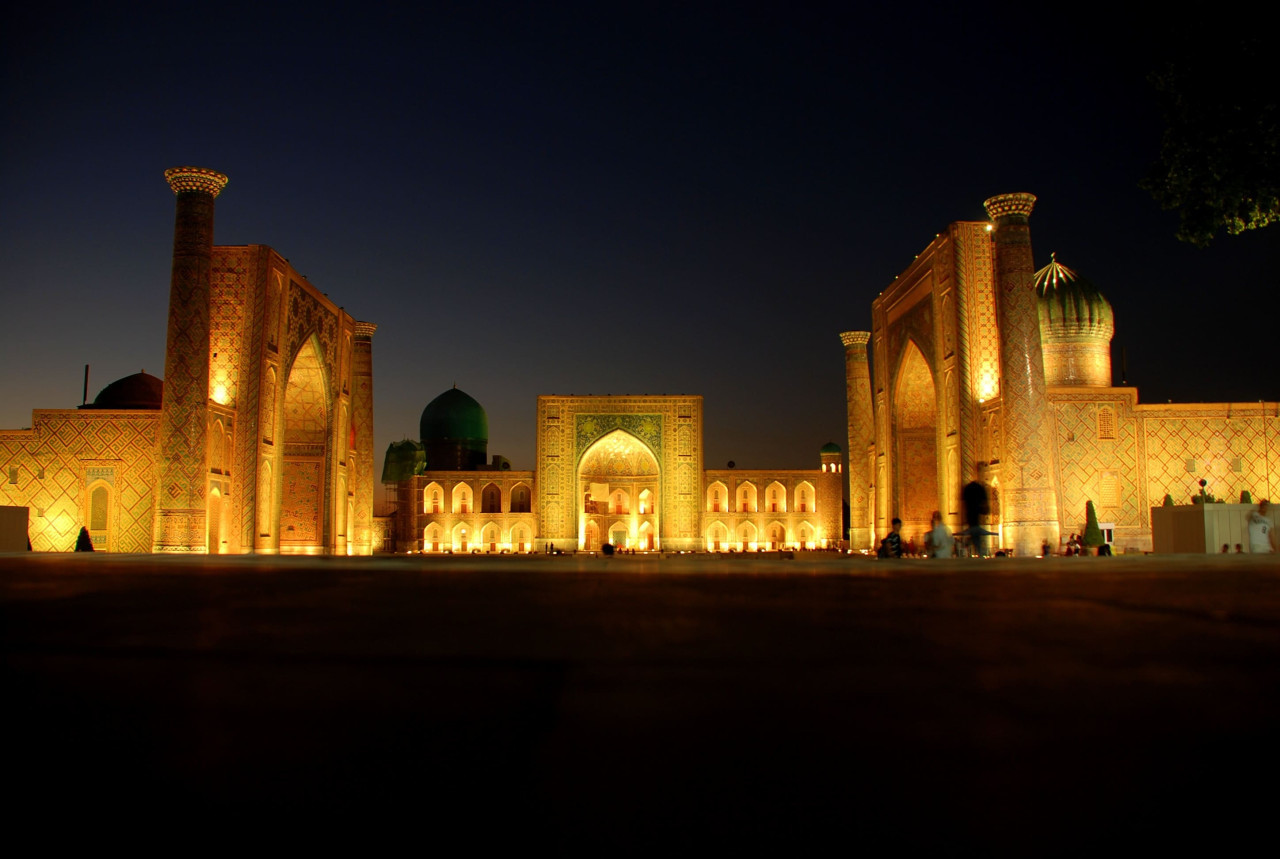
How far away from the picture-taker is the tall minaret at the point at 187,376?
1174 cm

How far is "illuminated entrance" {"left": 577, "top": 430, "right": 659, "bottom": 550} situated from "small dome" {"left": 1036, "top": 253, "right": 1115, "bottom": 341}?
12.3m

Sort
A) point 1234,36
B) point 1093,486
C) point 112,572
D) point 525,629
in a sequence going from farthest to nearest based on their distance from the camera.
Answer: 1. point 1093,486
2. point 1234,36
3. point 112,572
4. point 525,629

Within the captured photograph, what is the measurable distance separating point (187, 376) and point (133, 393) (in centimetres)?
753

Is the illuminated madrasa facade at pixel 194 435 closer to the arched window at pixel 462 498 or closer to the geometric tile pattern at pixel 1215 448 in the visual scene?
the arched window at pixel 462 498

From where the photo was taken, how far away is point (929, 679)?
129cm

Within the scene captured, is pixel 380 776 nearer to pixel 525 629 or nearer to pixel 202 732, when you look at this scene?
pixel 202 732

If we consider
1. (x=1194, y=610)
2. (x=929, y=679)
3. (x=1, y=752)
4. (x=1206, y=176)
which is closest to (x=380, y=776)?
(x=1, y=752)

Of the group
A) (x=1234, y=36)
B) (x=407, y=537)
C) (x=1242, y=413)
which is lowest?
(x=407, y=537)

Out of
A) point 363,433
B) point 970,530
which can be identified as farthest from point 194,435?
point 970,530

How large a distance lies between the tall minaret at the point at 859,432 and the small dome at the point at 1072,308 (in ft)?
12.5

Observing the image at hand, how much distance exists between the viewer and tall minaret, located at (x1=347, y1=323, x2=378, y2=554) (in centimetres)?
1836

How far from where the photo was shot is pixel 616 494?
27.2m

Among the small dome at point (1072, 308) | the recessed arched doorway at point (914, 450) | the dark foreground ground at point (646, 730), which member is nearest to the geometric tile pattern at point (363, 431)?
the recessed arched doorway at point (914, 450)

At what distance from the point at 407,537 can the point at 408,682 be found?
25.7 metres
